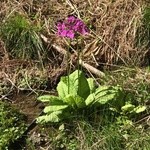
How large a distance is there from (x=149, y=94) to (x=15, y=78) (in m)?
1.22

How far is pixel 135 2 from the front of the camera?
186 inches

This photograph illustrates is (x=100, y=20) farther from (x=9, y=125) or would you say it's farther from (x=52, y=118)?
(x=9, y=125)

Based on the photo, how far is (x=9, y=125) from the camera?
384cm

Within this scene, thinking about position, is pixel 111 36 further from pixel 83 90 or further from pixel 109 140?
pixel 109 140

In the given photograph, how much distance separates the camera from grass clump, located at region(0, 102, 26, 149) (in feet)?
12.1

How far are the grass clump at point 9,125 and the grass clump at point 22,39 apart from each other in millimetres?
680

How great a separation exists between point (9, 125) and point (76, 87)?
594 millimetres

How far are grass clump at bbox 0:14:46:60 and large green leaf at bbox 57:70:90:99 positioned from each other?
0.73 metres

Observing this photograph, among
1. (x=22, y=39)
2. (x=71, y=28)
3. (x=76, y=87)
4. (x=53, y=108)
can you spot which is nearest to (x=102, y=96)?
(x=76, y=87)

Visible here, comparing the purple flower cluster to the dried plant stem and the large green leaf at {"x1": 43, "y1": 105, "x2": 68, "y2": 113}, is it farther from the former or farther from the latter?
the dried plant stem

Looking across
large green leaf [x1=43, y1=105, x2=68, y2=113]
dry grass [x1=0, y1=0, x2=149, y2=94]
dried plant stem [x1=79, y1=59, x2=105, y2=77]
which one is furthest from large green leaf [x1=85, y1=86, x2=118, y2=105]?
dry grass [x1=0, y1=0, x2=149, y2=94]

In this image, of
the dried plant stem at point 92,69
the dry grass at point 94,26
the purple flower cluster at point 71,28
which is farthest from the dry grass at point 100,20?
the purple flower cluster at point 71,28

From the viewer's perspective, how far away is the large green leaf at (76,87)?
3836 mm

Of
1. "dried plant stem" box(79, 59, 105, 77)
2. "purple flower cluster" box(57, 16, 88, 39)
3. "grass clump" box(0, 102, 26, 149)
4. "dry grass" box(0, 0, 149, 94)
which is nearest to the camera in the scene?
"purple flower cluster" box(57, 16, 88, 39)
